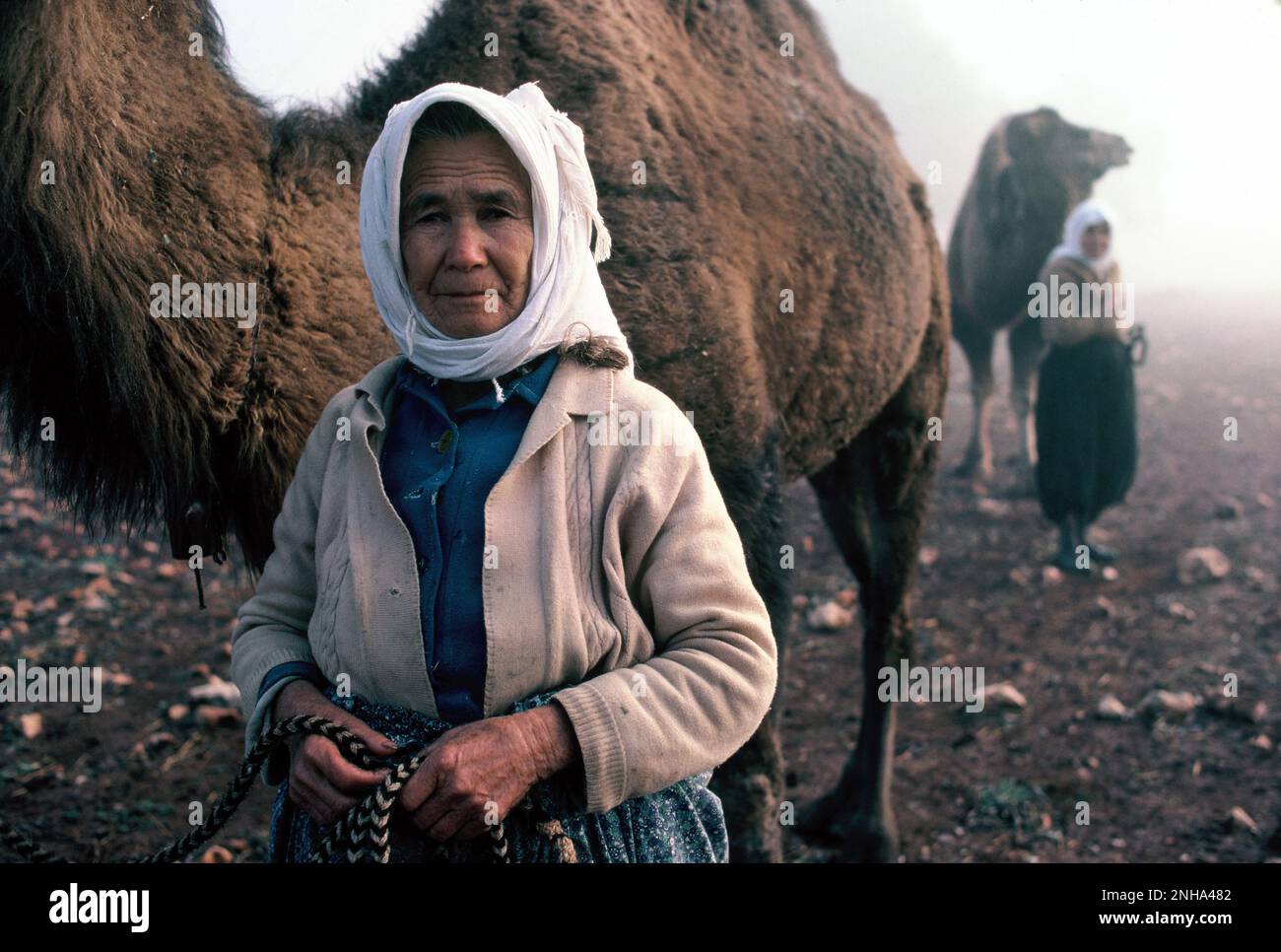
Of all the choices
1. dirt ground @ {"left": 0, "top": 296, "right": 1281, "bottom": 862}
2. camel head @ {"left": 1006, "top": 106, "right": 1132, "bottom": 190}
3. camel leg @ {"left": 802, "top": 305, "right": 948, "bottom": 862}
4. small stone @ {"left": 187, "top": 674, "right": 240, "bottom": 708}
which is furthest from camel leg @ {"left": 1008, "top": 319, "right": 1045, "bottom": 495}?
small stone @ {"left": 187, "top": 674, "right": 240, "bottom": 708}

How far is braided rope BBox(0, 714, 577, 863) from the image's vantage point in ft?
4.91

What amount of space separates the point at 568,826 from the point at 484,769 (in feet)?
0.76

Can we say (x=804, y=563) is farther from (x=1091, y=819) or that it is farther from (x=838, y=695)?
(x=1091, y=819)

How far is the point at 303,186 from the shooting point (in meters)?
2.57

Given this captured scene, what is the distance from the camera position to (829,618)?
6613 mm

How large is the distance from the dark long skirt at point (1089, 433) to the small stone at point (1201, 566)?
2.33 ft

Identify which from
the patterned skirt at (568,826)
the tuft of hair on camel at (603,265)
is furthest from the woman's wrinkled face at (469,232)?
the tuft of hair on camel at (603,265)

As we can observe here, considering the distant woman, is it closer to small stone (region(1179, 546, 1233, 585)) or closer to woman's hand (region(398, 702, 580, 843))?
small stone (region(1179, 546, 1233, 585))

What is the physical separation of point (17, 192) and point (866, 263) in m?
2.93

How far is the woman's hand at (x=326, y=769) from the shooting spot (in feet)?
5.08

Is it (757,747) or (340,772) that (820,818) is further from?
(340,772)

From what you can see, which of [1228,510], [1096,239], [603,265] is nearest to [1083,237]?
[1096,239]

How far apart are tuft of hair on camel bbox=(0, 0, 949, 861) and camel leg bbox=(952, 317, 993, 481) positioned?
6.11m
